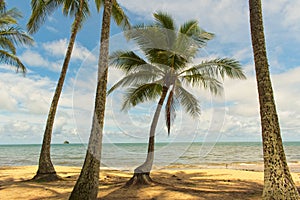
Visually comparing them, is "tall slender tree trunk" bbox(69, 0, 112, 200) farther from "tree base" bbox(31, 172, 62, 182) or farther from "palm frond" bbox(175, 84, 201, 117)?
"tree base" bbox(31, 172, 62, 182)

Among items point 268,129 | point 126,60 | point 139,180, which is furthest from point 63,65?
point 268,129

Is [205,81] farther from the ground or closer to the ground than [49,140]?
farther from the ground

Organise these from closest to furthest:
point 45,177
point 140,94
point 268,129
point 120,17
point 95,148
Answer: point 268,129 → point 95,148 → point 140,94 → point 45,177 → point 120,17

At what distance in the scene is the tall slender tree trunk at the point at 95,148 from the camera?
6215 mm

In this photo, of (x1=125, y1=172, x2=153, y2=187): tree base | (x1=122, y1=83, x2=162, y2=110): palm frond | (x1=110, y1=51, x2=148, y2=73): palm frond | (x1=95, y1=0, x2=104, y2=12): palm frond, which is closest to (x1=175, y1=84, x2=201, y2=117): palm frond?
(x1=122, y1=83, x2=162, y2=110): palm frond

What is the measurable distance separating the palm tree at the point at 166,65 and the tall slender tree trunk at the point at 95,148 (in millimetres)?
2952

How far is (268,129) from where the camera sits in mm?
5785

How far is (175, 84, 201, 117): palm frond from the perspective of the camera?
10.5 m

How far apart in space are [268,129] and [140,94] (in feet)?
18.3

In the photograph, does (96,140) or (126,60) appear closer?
(96,140)

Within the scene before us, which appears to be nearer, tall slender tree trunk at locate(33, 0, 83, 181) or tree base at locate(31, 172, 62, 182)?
tree base at locate(31, 172, 62, 182)

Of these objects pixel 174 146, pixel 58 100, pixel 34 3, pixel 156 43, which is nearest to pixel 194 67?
pixel 156 43

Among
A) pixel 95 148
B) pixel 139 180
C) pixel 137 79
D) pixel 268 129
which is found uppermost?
pixel 137 79

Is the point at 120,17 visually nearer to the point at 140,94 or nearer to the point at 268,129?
the point at 140,94
